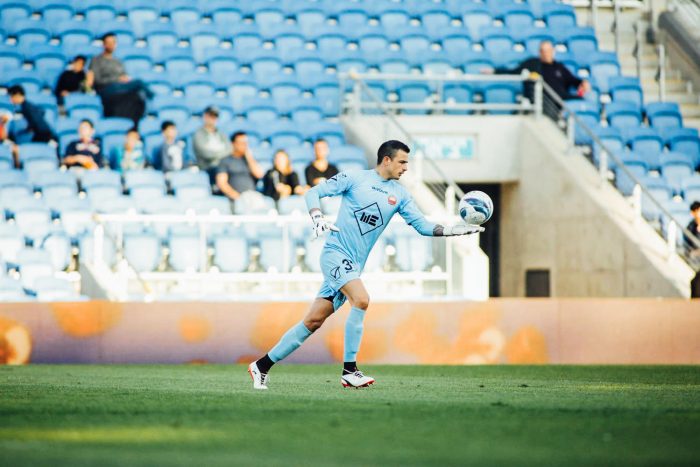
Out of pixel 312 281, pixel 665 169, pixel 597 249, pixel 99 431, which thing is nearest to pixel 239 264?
pixel 312 281

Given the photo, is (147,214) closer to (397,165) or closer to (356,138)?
(356,138)

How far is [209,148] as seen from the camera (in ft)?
56.1

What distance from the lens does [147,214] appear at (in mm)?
15141

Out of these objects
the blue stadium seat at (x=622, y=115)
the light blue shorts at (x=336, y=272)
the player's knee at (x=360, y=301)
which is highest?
the blue stadium seat at (x=622, y=115)

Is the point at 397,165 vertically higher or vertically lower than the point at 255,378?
higher

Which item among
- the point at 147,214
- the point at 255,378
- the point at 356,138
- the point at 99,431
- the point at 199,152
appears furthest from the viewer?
the point at 356,138

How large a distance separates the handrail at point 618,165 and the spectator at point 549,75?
187 mm

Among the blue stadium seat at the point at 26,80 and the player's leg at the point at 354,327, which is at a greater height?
the blue stadium seat at the point at 26,80

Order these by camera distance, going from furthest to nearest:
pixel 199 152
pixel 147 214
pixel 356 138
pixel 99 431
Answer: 1. pixel 356 138
2. pixel 199 152
3. pixel 147 214
4. pixel 99 431

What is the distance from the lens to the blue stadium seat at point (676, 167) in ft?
62.7

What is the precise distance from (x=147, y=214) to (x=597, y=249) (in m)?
6.66

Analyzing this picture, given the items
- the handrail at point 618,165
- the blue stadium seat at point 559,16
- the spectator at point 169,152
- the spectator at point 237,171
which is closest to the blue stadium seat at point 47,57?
the spectator at point 169,152

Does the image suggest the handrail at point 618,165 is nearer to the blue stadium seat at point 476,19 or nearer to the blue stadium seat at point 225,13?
the blue stadium seat at point 476,19

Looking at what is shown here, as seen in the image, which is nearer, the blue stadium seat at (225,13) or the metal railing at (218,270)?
the metal railing at (218,270)
